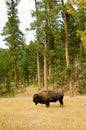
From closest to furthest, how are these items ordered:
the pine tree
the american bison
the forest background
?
the american bison < the forest background < the pine tree

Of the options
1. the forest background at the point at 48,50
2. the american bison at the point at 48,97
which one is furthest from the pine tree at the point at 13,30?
the american bison at the point at 48,97

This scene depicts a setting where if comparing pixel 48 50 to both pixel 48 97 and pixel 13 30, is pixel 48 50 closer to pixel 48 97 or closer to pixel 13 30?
pixel 13 30

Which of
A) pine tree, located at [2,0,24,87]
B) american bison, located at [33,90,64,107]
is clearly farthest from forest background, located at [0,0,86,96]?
american bison, located at [33,90,64,107]

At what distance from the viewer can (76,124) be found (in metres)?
16.0

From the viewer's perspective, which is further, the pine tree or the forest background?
the pine tree

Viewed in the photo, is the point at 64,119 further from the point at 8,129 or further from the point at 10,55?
the point at 10,55

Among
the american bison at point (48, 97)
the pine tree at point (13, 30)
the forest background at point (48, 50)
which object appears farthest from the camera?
the pine tree at point (13, 30)

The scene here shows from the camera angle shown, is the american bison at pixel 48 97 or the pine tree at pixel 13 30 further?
the pine tree at pixel 13 30

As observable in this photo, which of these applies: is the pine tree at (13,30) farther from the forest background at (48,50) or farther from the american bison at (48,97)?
the american bison at (48,97)

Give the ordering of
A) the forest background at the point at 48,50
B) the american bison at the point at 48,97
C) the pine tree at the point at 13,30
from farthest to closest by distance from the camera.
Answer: the pine tree at the point at 13,30, the forest background at the point at 48,50, the american bison at the point at 48,97

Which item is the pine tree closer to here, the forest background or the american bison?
the forest background

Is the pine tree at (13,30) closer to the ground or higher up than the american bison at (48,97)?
higher up

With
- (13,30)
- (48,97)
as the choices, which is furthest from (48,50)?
(48,97)

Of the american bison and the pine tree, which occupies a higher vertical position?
the pine tree
